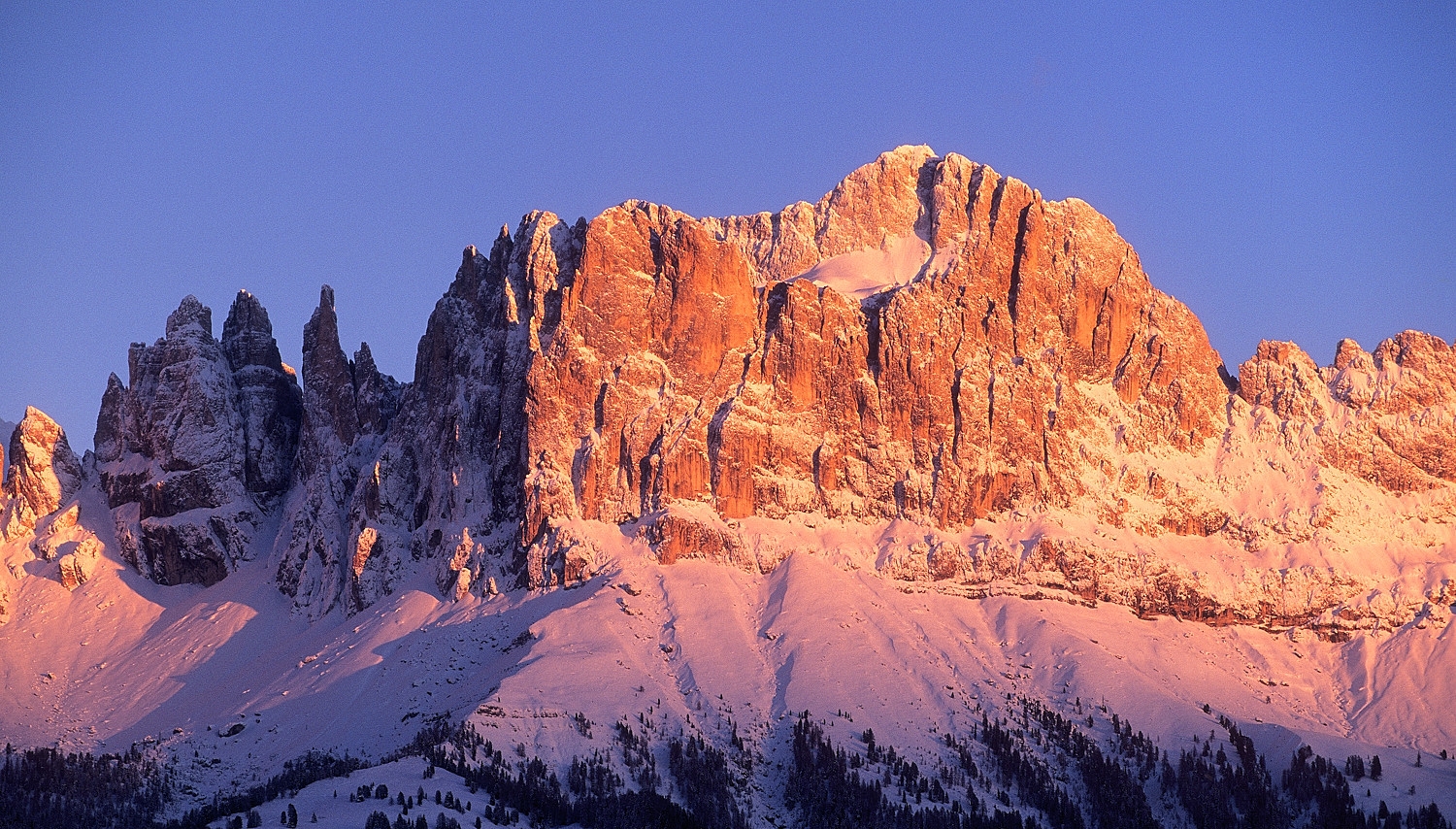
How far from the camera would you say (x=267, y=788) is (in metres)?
188

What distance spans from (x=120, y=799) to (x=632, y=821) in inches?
2325

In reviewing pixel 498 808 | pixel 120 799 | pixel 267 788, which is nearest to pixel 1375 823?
pixel 498 808

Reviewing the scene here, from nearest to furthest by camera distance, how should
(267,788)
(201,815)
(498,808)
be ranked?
(498,808) < (201,815) < (267,788)

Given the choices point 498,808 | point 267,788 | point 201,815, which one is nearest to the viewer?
point 498,808

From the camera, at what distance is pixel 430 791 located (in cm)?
16712

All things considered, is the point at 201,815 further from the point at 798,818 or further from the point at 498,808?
the point at 798,818

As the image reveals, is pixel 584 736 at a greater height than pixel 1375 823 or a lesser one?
greater

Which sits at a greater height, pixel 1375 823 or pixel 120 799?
pixel 120 799

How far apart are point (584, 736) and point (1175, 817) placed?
209ft

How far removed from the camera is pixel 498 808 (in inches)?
6462

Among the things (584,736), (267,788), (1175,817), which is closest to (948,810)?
(1175,817)

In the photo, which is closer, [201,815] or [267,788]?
[201,815]

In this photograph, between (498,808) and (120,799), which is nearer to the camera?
(498,808)

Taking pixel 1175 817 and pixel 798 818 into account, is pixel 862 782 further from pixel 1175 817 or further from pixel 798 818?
pixel 1175 817
